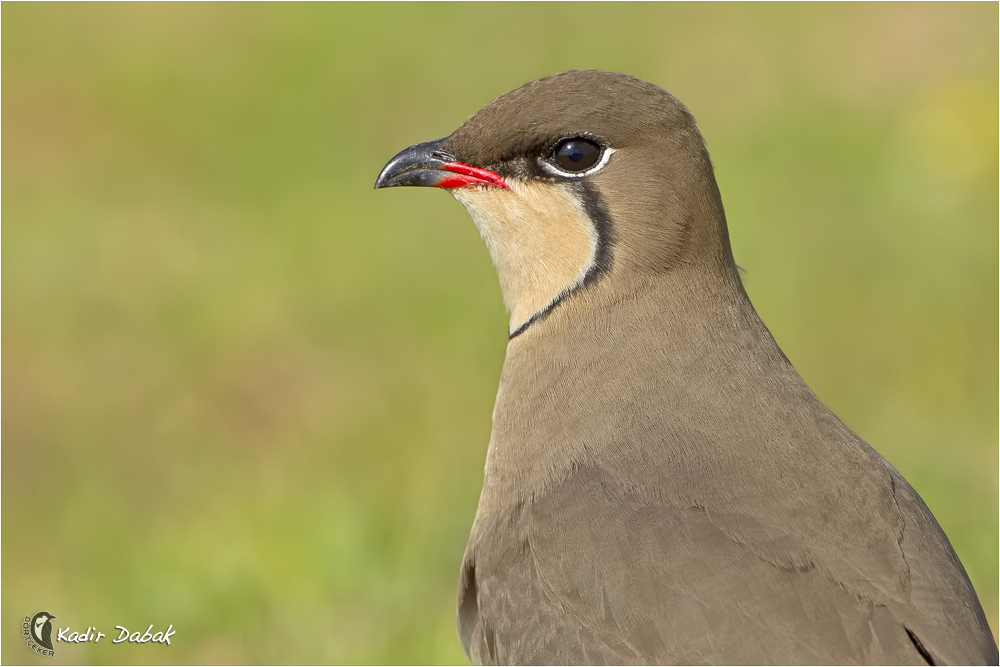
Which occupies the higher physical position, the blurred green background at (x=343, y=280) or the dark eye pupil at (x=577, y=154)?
the dark eye pupil at (x=577, y=154)

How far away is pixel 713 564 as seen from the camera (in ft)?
9.47

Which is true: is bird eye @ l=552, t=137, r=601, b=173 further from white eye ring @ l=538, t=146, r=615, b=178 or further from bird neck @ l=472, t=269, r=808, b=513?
bird neck @ l=472, t=269, r=808, b=513

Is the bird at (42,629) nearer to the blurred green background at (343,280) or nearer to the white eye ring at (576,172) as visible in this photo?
the blurred green background at (343,280)

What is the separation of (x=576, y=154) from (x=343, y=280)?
4419 millimetres

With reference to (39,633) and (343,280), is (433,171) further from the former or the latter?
(343,280)

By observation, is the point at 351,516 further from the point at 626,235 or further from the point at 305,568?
the point at 626,235

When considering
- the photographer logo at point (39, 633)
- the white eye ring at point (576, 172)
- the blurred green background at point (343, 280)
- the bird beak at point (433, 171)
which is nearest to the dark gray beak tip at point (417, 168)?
the bird beak at point (433, 171)

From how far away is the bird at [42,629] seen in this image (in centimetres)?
443

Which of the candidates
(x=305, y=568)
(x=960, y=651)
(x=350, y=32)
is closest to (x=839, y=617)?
(x=960, y=651)

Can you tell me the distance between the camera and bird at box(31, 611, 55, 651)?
14.5 feet

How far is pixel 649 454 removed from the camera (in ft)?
10.3

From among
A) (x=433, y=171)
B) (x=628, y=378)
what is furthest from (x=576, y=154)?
(x=628, y=378)

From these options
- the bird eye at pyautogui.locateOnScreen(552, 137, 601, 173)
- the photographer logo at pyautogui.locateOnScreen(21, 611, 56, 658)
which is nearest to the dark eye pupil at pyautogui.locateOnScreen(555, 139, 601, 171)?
the bird eye at pyautogui.locateOnScreen(552, 137, 601, 173)

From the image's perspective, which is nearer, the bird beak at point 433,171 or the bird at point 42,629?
the bird beak at point 433,171
